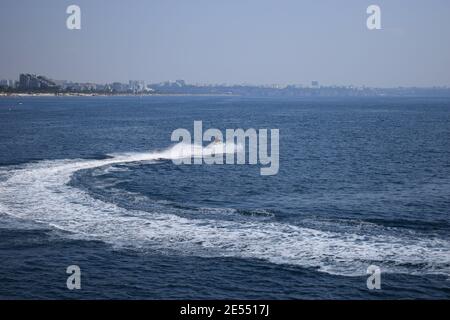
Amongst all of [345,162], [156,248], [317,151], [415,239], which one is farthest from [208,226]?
[317,151]

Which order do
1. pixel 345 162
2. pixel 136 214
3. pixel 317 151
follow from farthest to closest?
pixel 317 151, pixel 345 162, pixel 136 214

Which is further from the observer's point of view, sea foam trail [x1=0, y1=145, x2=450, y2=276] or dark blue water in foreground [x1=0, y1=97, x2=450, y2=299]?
sea foam trail [x1=0, y1=145, x2=450, y2=276]

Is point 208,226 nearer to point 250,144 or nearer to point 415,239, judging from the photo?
point 415,239

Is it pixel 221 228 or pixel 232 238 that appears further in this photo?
pixel 221 228

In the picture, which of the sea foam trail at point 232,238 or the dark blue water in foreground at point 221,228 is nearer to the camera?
the dark blue water in foreground at point 221,228
